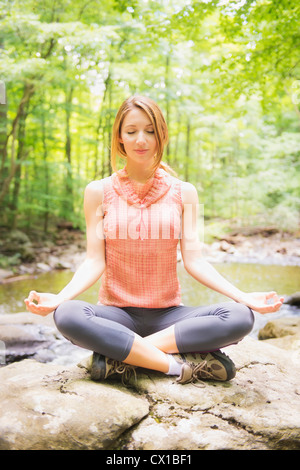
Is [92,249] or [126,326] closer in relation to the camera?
[126,326]

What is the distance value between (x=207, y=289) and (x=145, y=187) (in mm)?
4763

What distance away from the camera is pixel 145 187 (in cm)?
212

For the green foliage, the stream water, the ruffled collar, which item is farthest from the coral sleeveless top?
the green foliage

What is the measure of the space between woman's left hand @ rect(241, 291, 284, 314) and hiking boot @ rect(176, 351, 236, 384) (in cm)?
30

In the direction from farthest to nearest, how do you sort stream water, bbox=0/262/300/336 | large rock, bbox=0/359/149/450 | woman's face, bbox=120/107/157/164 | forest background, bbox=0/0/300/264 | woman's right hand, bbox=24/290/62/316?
1. stream water, bbox=0/262/300/336
2. forest background, bbox=0/0/300/264
3. woman's face, bbox=120/107/157/164
4. woman's right hand, bbox=24/290/62/316
5. large rock, bbox=0/359/149/450

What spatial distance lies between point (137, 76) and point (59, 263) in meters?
5.39

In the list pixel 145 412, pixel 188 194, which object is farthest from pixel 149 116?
pixel 145 412

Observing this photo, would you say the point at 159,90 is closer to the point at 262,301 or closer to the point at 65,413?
the point at 262,301

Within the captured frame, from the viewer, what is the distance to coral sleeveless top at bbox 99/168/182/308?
2.01 metres

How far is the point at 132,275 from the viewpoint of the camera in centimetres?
203

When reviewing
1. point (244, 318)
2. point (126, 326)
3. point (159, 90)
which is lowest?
point (126, 326)

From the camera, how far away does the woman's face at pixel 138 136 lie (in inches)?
76.0

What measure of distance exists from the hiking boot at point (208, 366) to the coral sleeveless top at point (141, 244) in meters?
0.33

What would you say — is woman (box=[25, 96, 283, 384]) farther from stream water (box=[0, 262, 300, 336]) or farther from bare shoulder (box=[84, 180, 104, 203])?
stream water (box=[0, 262, 300, 336])
